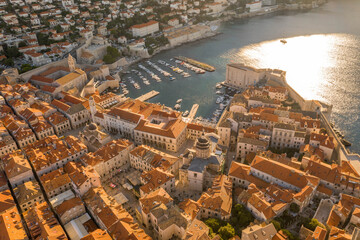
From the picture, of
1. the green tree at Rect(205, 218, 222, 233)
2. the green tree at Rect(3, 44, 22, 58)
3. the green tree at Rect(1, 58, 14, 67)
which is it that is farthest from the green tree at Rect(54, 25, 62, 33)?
the green tree at Rect(205, 218, 222, 233)

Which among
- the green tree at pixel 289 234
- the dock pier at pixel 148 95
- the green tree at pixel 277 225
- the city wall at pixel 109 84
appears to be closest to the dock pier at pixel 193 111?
the dock pier at pixel 148 95

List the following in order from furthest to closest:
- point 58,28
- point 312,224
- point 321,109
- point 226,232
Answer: point 58,28, point 321,109, point 312,224, point 226,232

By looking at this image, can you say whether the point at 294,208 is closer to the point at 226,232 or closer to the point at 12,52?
the point at 226,232

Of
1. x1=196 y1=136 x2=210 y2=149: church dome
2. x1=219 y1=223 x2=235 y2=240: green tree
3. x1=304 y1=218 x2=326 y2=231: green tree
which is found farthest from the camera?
x1=196 y1=136 x2=210 y2=149: church dome

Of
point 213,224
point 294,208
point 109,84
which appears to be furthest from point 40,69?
point 294,208

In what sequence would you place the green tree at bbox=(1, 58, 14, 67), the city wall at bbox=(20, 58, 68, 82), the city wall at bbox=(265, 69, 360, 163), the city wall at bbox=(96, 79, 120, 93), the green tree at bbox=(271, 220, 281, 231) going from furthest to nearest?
the green tree at bbox=(1, 58, 14, 67) → the city wall at bbox=(96, 79, 120, 93) → the city wall at bbox=(20, 58, 68, 82) → the city wall at bbox=(265, 69, 360, 163) → the green tree at bbox=(271, 220, 281, 231)

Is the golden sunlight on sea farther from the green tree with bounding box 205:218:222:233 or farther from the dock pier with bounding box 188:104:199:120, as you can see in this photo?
the green tree with bounding box 205:218:222:233

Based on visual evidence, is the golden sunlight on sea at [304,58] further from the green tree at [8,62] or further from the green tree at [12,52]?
the green tree at [12,52]

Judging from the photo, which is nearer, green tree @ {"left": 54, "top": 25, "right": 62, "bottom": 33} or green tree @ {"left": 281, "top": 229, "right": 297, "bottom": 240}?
green tree @ {"left": 281, "top": 229, "right": 297, "bottom": 240}
